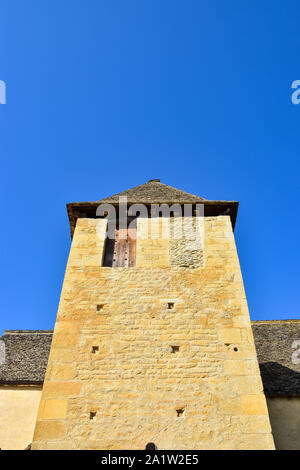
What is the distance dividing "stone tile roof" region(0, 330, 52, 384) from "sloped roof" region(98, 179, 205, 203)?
6.57 metres

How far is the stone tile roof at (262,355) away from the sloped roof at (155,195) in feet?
18.4

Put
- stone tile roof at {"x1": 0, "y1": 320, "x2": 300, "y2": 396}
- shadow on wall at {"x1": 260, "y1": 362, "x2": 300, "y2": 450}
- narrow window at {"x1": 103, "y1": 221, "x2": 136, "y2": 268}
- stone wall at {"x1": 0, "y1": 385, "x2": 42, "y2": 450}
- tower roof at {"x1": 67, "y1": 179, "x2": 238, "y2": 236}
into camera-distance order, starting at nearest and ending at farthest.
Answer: narrow window at {"x1": 103, "y1": 221, "x2": 136, "y2": 268}
shadow on wall at {"x1": 260, "y1": 362, "x2": 300, "y2": 450}
tower roof at {"x1": 67, "y1": 179, "x2": 238, "y2": 236}
stone tile roof at {"x1": 0, "y1": 320, "x2": 300, "y2": 396}
stone wall at {"x1": 0, "y1": 385, "x2": 42, "y2": 450}

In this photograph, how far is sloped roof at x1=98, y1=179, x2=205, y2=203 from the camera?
31.1 ft

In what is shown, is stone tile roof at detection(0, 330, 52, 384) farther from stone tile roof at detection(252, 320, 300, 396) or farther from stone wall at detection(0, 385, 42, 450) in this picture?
stone tile roof at detection(252, 320, 300, 396)

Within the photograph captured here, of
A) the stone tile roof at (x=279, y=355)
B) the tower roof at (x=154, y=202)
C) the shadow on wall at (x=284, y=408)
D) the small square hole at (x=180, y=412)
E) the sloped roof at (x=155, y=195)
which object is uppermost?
the sloped roof at (x=155, y=195)

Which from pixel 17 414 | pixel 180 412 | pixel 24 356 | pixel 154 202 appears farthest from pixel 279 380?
pixel 24 356

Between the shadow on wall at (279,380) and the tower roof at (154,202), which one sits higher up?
the tower roof at (154,202)

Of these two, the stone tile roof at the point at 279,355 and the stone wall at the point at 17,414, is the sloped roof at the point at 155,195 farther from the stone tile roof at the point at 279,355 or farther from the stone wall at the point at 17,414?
the stone wall at the point at 17,414

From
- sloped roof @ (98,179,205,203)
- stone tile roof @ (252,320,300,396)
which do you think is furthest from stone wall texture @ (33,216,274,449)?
stone tile roof @ (252,320,300,396)

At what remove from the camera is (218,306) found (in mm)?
7230

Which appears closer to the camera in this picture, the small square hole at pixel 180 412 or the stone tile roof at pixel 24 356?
the small square hole at pixel 180 412

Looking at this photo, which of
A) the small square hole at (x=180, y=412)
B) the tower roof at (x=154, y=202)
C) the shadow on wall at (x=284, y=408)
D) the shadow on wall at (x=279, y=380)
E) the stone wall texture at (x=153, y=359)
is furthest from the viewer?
the tower roof at (x=154, y=202)

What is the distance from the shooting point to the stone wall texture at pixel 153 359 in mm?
5707

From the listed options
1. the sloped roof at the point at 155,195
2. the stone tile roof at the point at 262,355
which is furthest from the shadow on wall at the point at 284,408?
the sloped roof at the point at 155,195
